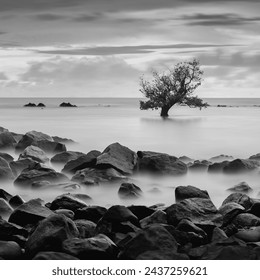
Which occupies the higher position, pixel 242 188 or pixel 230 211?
pixel 230 211

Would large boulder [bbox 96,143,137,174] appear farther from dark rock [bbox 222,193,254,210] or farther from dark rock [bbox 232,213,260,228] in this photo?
dark rock [bbox 232,213,260,228]

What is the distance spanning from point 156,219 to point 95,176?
12.4ft

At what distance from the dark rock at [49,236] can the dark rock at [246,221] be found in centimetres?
233

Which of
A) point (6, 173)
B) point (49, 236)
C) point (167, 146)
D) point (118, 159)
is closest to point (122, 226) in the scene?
point (49, 236)

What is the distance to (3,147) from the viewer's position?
711 inches

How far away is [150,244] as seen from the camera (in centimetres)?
738

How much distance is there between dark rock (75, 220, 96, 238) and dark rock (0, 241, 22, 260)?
0.94 metres

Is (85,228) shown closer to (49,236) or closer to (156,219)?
(49,236)

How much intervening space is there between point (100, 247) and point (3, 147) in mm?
11182

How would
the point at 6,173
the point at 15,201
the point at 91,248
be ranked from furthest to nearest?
the point at 6,173
the point at 15,201
the point at 91,248

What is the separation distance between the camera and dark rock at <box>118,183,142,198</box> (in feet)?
36.1

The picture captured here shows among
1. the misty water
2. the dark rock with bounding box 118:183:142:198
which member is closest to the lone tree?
the misty water

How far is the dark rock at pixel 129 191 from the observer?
11.0 m

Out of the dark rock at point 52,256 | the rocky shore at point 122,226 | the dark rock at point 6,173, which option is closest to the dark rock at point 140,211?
the rocky shore at point 122,226
